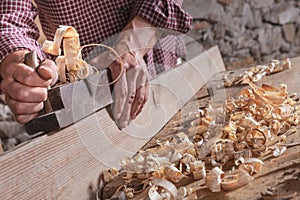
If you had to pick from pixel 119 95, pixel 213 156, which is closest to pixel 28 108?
pixel 119 95

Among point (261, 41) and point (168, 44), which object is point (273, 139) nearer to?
point (168, 44)

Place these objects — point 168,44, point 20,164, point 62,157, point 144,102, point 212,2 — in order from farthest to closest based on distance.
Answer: point 212,2 → point 168,44 → point 144,102 → point 62,157 → point 20,164

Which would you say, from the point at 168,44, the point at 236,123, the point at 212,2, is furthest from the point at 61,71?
the point at 212,2

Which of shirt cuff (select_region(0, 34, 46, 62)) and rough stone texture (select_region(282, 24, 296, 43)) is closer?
shirt cuff (select_region(0, 34, 46, 62))

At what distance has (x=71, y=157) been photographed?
892 mm

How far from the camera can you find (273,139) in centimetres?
100

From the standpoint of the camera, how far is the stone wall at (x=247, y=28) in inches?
125

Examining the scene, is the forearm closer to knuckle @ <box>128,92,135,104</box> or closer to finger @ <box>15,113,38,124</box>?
knuckle @ <box>128,92,135,104</box>

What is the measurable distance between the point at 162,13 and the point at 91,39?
29cm

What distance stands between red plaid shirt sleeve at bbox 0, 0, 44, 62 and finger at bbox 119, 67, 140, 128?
0.30m

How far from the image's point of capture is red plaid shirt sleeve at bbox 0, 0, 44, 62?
4.04 ft

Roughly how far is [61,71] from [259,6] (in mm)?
2502

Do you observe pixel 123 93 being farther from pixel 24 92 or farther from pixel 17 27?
pixel 17 27

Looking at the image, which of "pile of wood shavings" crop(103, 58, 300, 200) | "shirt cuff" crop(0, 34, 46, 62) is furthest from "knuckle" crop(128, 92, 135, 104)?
"shirt cuff" crop(0, 34, 46, 62)
